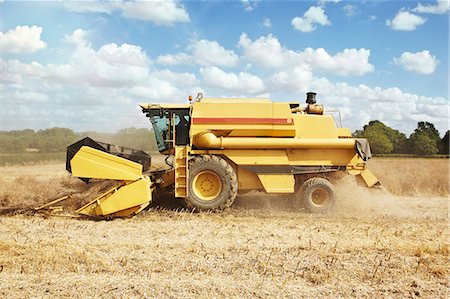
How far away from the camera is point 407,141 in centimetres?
3725

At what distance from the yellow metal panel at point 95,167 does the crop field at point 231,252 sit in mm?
898

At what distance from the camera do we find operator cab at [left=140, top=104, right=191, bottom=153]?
9.61 metres

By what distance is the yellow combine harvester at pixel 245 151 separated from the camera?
29.7 feet

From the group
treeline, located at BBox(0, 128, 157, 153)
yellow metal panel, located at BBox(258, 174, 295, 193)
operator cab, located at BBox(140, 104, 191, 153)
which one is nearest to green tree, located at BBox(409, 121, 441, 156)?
treeline, located at BBox(0, 128, 157, 153)

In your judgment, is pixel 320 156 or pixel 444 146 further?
pixel 444 146

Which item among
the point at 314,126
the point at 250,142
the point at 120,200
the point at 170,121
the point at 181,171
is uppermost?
the point at 170,121

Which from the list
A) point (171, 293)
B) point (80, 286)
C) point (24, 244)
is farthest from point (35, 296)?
point (24, 244)

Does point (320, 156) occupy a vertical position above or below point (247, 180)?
above

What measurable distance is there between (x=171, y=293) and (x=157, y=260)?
3.93 feet

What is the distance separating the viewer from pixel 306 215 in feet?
29.6

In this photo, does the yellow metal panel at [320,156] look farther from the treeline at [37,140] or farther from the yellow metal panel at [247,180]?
the treeline at [37,140]

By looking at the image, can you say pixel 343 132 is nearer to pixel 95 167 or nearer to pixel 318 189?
pixel 318 189

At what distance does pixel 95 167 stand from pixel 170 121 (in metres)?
2.14

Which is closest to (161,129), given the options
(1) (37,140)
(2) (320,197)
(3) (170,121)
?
(3) (170,121)
